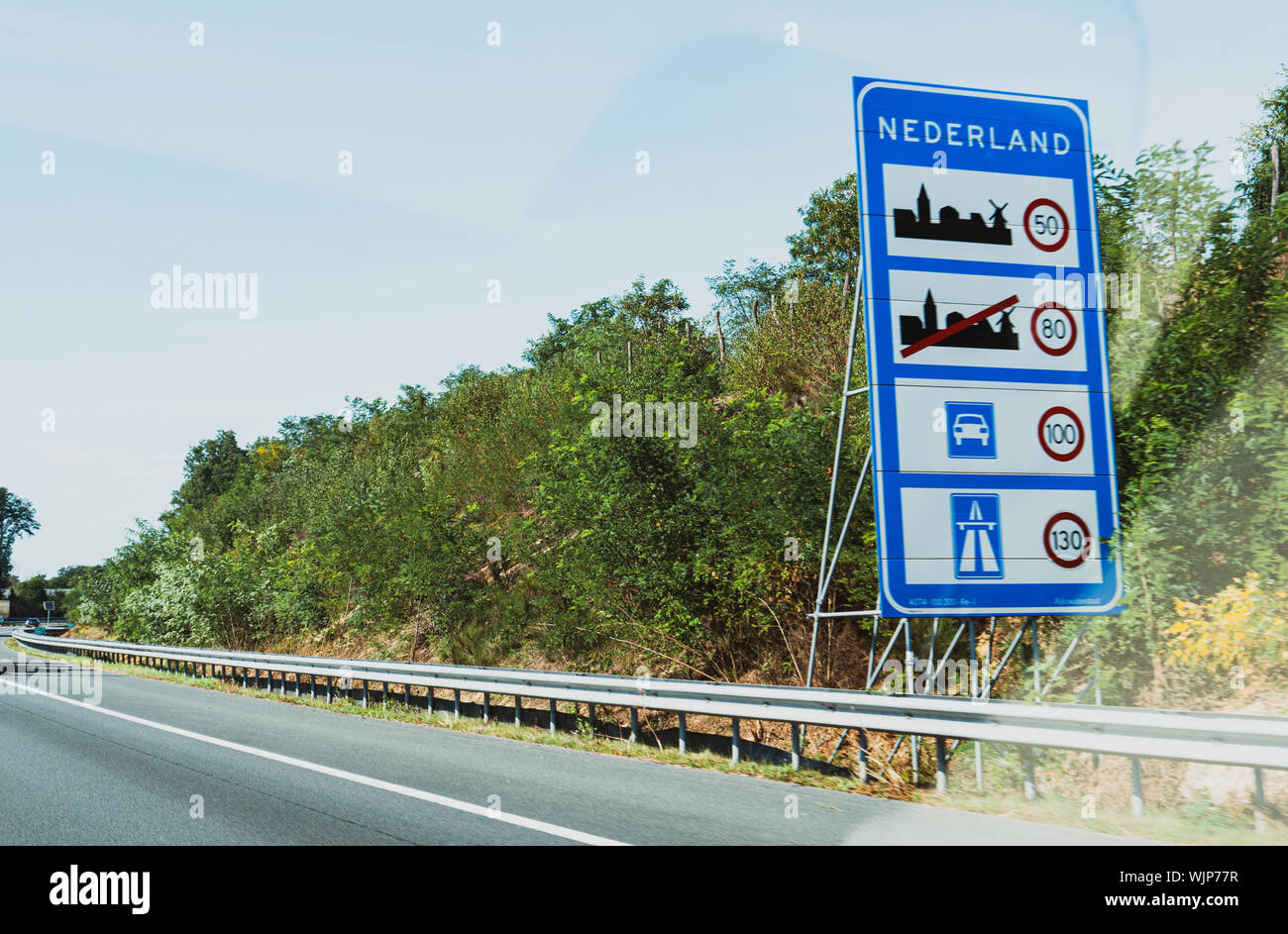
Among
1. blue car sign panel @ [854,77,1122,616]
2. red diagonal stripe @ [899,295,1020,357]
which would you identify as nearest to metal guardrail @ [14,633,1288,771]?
blue car sign panel @ [854,77,1122,616]

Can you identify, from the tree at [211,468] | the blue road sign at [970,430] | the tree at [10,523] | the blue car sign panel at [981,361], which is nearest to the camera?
the blue car sign panel at [981,361]

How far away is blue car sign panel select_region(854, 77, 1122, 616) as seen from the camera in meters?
10.1

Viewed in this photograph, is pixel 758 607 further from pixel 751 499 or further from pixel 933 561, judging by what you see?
pixel 933 561

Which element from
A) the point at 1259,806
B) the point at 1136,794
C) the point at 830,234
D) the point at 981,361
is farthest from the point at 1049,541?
the point at 830,234

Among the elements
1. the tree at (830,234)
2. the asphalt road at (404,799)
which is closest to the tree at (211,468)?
the tree at (830,234)

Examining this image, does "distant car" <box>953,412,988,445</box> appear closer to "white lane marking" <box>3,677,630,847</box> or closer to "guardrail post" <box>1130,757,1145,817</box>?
"guardrail post" <box>1130,757,1145,817</box>

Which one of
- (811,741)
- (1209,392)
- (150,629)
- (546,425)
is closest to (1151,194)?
(1209,392)

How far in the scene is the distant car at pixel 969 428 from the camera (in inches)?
404

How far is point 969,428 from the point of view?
33.8 feet

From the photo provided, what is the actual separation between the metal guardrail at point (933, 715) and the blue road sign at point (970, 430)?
8.94ft

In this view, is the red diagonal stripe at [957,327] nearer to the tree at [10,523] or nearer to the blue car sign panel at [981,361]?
the blue car sign panel at [981,361]

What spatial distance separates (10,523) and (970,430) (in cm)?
20163

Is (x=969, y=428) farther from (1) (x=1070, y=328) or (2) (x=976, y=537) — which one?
(1) (x=1070, y=328)
